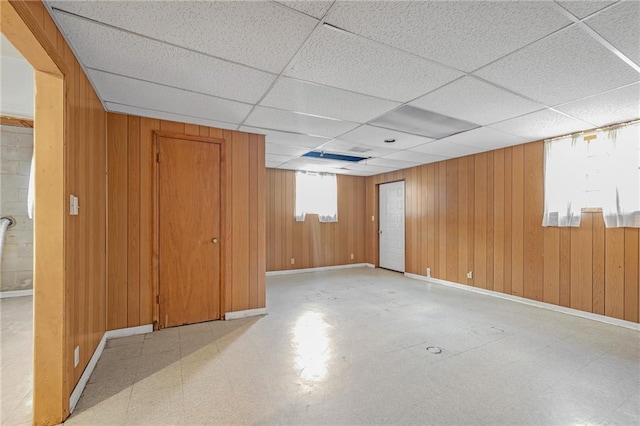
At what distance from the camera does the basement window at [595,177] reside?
3.35m

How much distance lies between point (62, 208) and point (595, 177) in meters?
5.45

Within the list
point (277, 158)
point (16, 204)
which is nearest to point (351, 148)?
point (277, 158)

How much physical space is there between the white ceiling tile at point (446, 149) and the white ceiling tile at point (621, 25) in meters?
2.21

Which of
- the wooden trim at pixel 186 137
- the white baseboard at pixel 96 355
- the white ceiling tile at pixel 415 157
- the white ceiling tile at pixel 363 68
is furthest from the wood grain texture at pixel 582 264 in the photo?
the white baseboard at pixel 96 355

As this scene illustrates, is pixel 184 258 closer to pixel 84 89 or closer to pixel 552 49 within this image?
pixel 84 89

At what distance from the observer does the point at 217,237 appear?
11.9ft

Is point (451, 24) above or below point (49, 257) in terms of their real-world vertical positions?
above

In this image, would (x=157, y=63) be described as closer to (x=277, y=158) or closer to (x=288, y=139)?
(x=288, y=139)

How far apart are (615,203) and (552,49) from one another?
2.70 metres

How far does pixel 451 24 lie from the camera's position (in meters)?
1.69

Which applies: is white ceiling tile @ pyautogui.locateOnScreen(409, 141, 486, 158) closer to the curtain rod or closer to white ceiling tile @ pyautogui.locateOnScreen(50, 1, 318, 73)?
the curtain rod

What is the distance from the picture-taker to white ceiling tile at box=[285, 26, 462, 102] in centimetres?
190

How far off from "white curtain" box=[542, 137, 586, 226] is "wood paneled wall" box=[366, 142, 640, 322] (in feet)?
0.35

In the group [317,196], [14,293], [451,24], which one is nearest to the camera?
[451,24]
